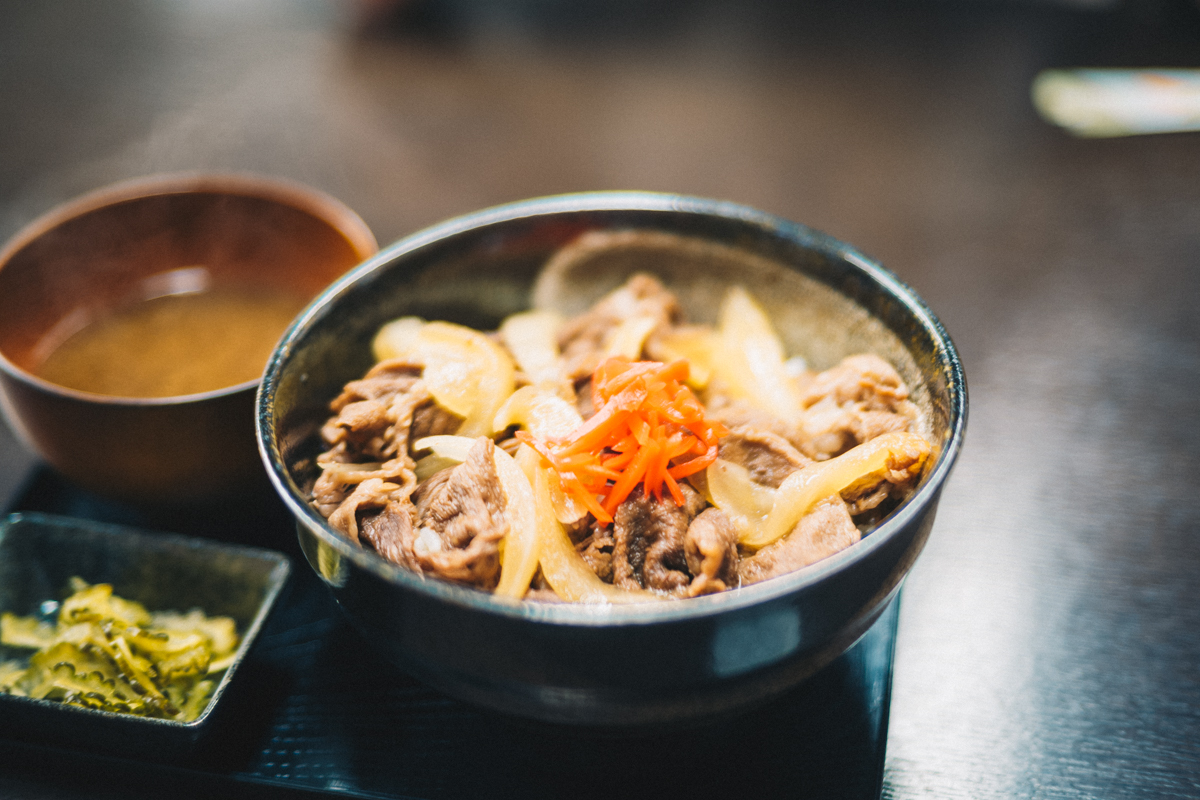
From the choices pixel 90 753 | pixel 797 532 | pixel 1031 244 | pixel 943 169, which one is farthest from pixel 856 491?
pixel 943 169

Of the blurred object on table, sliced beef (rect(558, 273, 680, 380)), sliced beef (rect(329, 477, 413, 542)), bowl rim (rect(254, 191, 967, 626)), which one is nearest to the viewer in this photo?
bowl rim (rect(254, 191, 967, 626))

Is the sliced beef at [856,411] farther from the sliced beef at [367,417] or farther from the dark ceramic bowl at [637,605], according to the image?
the sliced beef at [367,417]

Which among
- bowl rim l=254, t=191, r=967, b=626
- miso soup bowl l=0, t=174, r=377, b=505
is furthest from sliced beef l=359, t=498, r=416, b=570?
miso soup bowl l=0, t=174, r=377, b=505

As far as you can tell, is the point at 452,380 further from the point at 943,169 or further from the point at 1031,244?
the point at 943,169

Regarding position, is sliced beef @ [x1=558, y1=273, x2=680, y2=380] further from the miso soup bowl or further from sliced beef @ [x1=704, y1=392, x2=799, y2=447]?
the miso soup bowl

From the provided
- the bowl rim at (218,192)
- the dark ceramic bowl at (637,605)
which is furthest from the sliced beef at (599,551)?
the bowl rim at (218,192)
